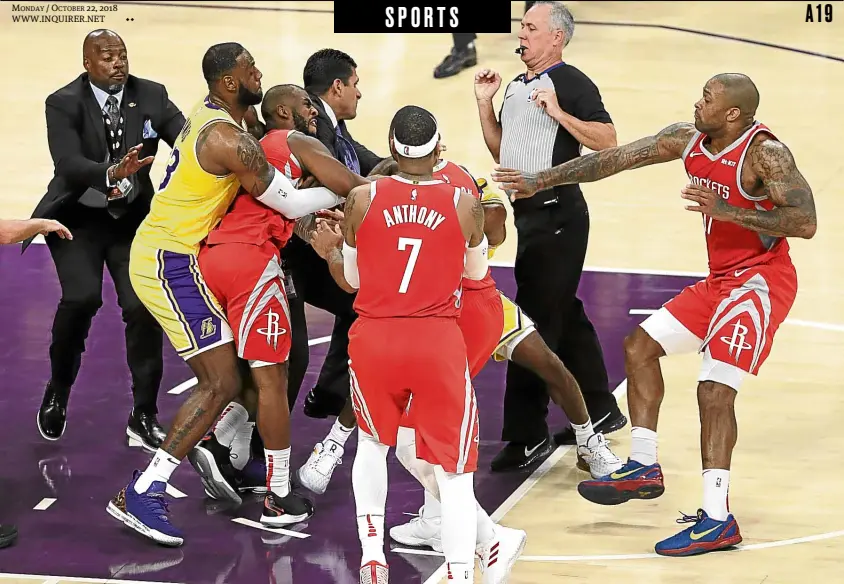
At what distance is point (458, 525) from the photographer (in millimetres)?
5949

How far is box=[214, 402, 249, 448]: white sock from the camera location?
756cm

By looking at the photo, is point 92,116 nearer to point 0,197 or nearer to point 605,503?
point 605,503

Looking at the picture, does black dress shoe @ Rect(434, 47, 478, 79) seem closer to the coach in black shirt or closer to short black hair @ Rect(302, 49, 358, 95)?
the coach in black shirt

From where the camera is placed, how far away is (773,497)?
7461 millimetres

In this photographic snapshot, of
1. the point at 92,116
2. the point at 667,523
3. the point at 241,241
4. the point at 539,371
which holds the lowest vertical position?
the point at 667,523

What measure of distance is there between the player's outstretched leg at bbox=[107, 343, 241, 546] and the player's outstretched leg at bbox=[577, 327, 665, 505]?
1.84 metres

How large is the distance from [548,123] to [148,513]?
2.81 metres

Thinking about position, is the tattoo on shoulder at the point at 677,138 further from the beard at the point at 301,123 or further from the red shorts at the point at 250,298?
the red shorts at the point at 250,298

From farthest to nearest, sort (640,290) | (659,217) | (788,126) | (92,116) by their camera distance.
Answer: (788,126) → (659,217) → (640,290) → (92,116)

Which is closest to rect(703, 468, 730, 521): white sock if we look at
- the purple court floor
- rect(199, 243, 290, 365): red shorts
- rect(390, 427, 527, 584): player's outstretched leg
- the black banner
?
the purple court floor

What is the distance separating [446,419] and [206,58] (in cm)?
216

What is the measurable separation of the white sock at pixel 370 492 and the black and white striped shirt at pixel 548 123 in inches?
87.1

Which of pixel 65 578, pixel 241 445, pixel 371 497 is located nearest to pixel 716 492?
pixel 371 497

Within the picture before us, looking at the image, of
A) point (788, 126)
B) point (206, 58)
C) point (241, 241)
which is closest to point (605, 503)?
point (241, 241)
